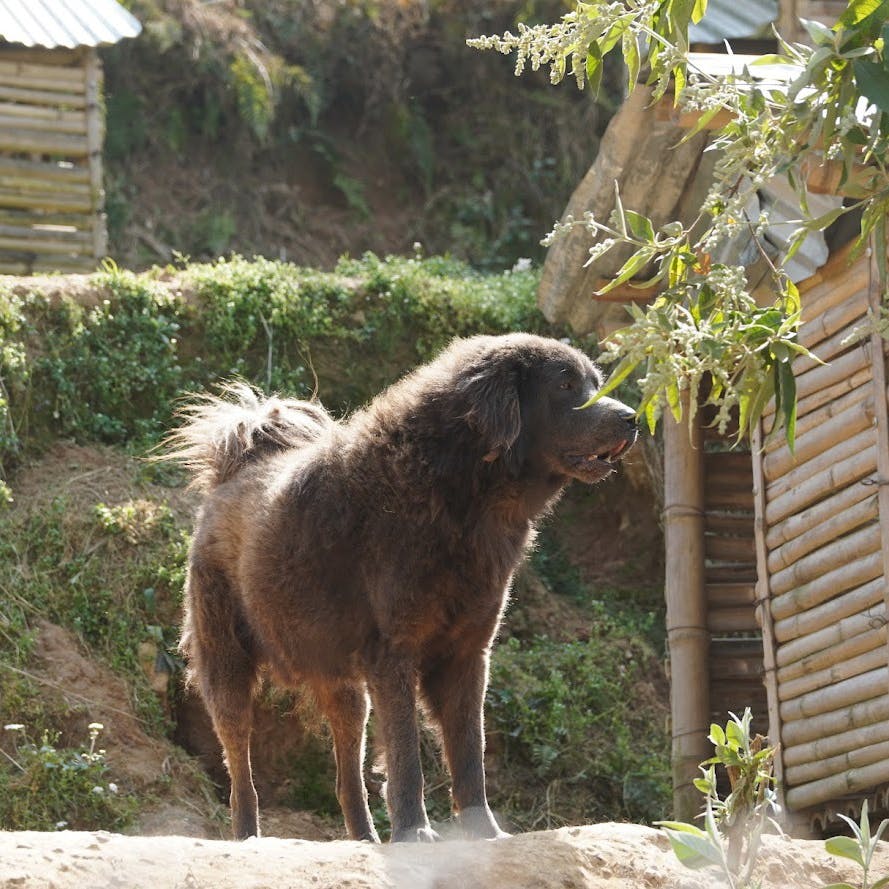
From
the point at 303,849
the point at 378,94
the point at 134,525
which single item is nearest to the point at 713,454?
the point at 134,525

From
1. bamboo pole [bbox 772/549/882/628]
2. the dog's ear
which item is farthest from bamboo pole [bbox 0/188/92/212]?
the dog's ear

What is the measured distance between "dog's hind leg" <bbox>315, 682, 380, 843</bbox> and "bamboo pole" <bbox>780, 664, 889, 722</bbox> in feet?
7.41

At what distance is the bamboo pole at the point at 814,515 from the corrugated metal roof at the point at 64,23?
32.8 ft

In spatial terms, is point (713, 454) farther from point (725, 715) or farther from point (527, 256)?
point (527, 256)

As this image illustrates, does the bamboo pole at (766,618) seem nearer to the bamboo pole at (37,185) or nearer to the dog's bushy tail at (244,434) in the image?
the dog's bushy tail at (244,434)

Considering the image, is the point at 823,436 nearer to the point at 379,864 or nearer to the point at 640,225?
the point at 379,864

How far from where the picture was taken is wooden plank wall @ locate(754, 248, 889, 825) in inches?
281

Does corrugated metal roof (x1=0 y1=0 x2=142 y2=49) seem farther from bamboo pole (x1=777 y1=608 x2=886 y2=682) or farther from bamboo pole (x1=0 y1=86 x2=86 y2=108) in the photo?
bamboo pole (x1=777 y1=608 x2=886 y2=682)

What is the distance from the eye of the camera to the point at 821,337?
7.79m

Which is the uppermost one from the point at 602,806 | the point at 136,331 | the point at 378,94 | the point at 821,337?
the point at 378,94

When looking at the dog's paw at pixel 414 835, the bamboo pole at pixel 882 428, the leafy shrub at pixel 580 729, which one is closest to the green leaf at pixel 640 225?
the dog's paw at pixel 414 835

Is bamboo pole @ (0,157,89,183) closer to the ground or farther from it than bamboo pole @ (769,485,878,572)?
farther from it

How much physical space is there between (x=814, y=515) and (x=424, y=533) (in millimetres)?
2534

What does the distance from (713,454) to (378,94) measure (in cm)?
1119
